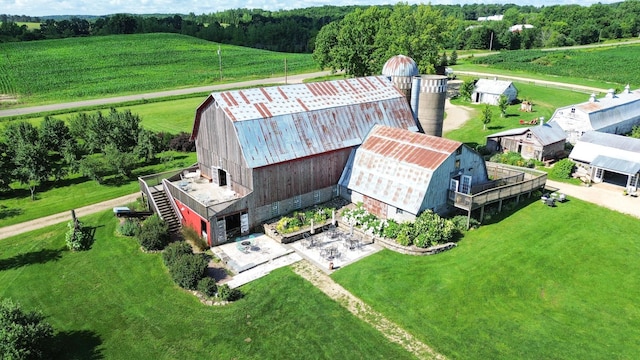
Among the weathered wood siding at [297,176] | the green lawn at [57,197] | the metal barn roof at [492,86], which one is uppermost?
the metal barn roof at [492,86]

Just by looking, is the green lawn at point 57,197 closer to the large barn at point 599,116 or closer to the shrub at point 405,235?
the shrub at point 405,235

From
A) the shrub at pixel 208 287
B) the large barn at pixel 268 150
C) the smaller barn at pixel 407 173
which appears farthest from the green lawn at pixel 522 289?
the large barn at pixel 268 150

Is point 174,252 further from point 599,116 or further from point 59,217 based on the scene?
point 599,116

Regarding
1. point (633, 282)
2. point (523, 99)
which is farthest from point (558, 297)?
point (523, 99)

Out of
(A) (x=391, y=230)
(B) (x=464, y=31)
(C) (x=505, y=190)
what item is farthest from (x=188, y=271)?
(B) (x=464, y=31)

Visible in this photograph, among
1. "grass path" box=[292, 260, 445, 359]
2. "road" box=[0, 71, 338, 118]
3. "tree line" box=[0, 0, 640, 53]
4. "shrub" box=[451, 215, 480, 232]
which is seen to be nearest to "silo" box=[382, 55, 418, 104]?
"shrub" box=[451, 215, 480, 232]

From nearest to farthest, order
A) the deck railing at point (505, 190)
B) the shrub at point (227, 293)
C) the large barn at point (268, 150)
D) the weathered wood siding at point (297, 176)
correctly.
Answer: the shrub at point (227, 293), the large barn at point (268, 150), the deck railing at point (505, 190), the weathered wood siding at point (297, 176)

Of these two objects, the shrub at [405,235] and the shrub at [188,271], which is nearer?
the shrub at [188,271]
